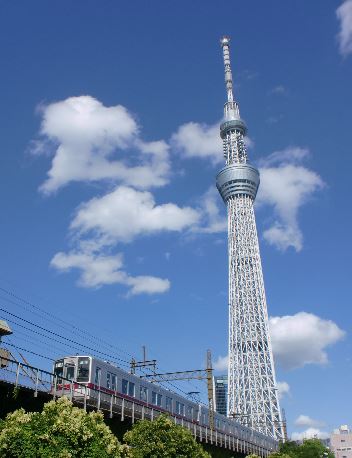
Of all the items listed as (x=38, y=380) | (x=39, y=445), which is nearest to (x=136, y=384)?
(x=38, y=380)

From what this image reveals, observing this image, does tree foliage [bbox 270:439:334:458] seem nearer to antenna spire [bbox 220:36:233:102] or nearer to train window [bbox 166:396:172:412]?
train window [bbox 166:396:172:412]

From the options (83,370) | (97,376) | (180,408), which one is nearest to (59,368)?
(83,370)

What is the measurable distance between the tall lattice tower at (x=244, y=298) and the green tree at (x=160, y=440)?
226ft

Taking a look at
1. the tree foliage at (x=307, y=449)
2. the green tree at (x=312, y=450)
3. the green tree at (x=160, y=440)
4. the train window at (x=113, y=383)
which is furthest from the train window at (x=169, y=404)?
the green tree at (x=312, y=450)

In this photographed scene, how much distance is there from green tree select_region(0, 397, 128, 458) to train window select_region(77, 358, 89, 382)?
13.9 m

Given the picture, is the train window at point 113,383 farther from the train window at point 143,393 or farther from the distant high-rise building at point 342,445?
the distant high-rise building at point 342,445

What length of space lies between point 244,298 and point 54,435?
96.0m

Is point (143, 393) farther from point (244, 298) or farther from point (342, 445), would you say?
point (342, 445)

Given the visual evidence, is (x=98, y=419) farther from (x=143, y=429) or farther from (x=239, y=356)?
(x=239, y=356)

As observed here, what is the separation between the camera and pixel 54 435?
20.1 m

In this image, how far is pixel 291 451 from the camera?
222 ft

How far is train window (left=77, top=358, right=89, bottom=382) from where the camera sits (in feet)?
116

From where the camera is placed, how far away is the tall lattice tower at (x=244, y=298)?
104m

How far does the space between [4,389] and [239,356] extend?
3483 inches
